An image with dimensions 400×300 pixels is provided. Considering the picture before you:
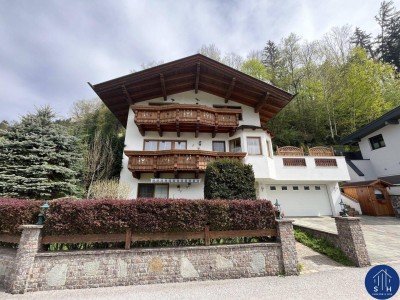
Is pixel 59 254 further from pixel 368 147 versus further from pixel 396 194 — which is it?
pixel 368 147

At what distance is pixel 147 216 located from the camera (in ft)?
19.8

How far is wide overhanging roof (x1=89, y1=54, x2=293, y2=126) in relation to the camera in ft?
47.5

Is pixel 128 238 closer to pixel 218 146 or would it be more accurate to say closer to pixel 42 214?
pixel 42 214

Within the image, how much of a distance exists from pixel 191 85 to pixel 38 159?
12.1m

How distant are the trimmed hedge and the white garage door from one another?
A: 14344 mm

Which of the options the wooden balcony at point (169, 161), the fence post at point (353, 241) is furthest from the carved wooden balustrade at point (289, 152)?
the fence post at point (353, 241)

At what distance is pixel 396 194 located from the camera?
1452 cm

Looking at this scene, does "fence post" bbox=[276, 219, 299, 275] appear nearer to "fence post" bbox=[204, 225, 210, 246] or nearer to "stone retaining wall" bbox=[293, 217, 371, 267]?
"stone retaining wall" bbox=[293, 217, 371, 267]

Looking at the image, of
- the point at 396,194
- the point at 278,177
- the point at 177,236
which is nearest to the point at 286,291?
the point at 177,236

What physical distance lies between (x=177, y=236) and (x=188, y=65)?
1293cm

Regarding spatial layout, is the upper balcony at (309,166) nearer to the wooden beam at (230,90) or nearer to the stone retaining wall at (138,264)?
the wooden beam at (230,90)

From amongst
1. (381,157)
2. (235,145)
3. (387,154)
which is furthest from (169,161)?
(381,157)

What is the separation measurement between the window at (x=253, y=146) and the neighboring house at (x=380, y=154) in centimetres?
999

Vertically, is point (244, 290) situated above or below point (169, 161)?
below
